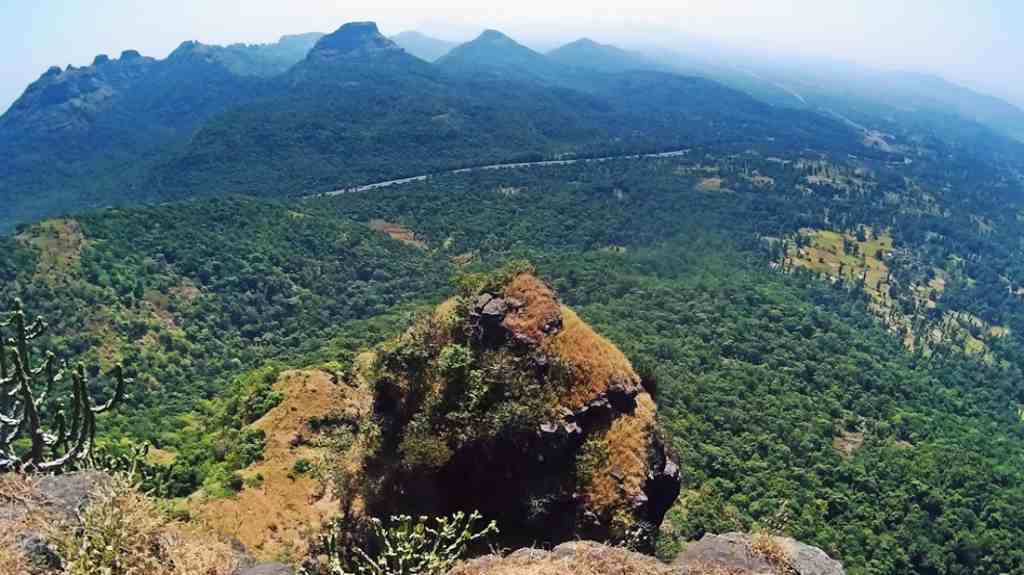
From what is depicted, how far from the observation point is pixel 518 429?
16703mm

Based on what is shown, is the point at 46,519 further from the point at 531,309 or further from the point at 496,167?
the point at 496,167

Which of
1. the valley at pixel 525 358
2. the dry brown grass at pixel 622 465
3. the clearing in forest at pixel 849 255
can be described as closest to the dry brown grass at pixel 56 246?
the valley at pixel 525 358

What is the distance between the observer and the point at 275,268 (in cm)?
8244

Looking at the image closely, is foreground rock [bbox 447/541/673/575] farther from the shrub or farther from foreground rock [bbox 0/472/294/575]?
the shrub

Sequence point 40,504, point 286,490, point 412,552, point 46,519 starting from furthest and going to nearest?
point 286,490
point 40,504
point 46,519
point 412,552

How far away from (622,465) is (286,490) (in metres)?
17.0

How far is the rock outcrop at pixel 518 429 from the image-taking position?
1633cm

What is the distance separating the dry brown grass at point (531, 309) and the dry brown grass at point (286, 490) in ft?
34.8

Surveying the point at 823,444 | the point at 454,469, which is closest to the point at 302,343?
the point at 823,444

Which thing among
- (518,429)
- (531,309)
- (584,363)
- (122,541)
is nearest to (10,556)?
(122,541)

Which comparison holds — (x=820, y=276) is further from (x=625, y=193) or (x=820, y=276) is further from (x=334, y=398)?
(x=334, y=398)

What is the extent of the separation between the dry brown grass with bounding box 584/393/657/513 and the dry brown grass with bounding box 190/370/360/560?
11409mm

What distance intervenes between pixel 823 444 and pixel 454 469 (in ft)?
139

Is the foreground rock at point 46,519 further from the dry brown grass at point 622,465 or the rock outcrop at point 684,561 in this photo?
the dry brown grass at point 622,465
